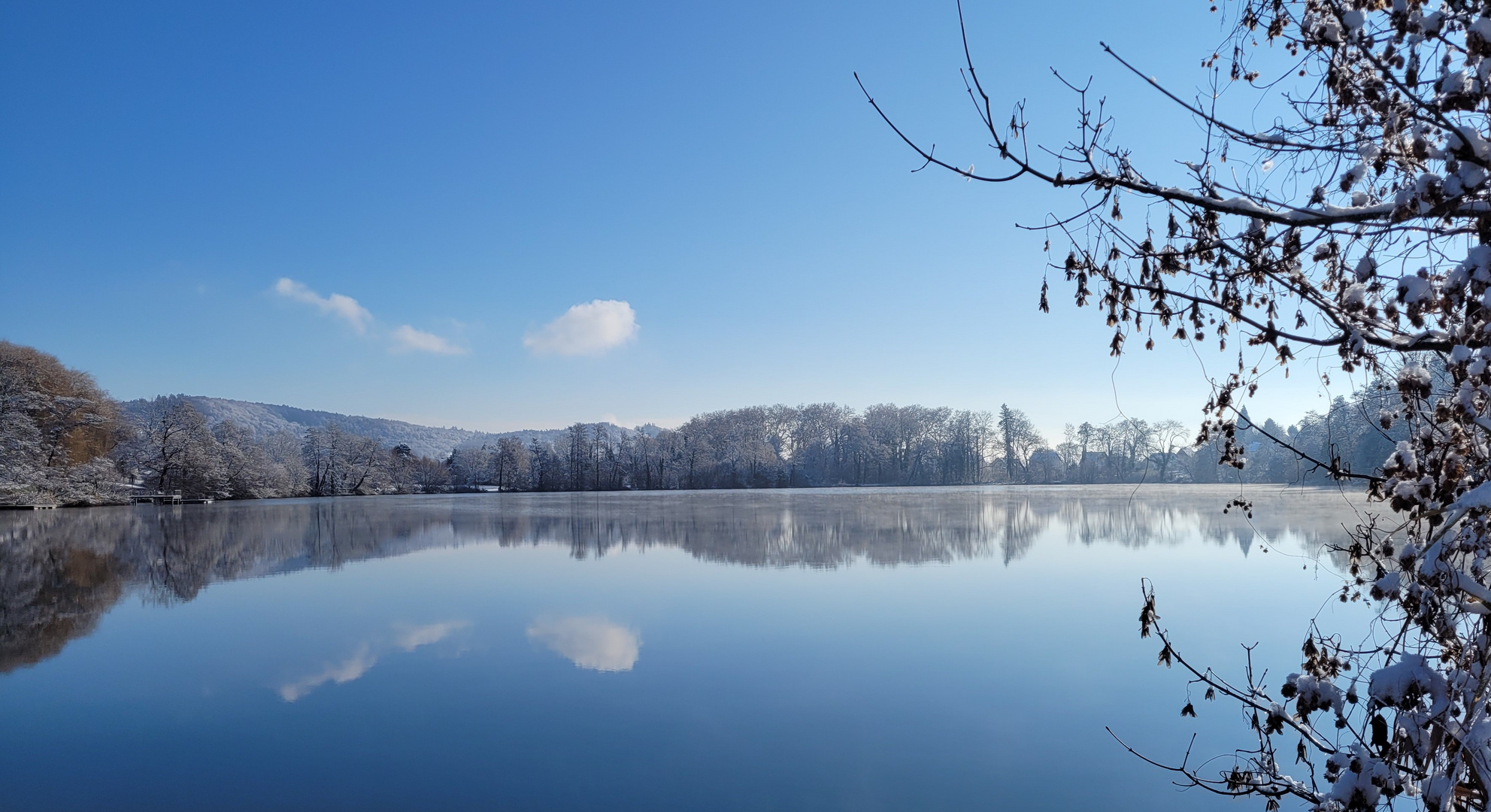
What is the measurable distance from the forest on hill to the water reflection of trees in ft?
39.0

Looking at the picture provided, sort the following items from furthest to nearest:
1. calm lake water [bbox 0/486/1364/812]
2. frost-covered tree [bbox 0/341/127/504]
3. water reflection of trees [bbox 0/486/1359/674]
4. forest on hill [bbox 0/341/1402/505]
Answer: forest on hill [bbox 0/341/1402/505], frost-covered tree [bbox 0/341/127/504], water reflection of trees [bbox 0/486/1359/674], calm lake water [bbox 0/486/1364/812]

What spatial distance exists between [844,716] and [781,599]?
14.0ft

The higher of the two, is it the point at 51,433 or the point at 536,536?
the point at 51,433

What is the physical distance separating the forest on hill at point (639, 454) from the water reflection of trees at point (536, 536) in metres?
11.9

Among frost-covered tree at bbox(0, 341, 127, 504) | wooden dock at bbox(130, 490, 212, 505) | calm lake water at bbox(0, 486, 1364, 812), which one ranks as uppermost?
frost-covered tree at bbox(0, 341, 127, 504)

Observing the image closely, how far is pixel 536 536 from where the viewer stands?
1883 cm

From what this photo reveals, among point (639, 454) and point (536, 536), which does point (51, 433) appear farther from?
point (639, 454)

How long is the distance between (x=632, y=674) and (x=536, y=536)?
13.1 metres

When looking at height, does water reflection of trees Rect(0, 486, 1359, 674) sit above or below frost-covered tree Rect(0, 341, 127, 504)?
below

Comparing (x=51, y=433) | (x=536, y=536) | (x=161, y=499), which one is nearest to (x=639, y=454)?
(x=161, y=499)

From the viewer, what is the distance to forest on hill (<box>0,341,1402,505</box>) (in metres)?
38.7

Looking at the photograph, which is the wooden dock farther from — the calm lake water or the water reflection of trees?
the calm lake water

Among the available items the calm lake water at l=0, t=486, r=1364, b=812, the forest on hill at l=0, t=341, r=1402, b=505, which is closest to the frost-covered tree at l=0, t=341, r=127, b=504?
the forest on hill at l=0, t=341, r=1402, b=505

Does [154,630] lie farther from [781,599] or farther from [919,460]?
[919,460]
